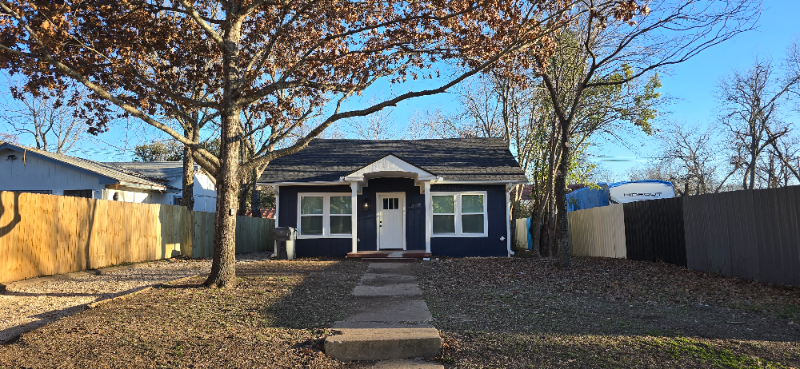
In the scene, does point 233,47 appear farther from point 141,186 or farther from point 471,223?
point 141,186

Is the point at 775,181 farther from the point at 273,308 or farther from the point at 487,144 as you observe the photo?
the point at 273,308

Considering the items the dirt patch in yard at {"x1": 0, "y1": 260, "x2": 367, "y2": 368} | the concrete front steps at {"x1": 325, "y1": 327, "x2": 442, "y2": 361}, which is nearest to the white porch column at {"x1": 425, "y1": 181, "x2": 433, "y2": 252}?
the dirt patch in yard at {"x1": 0, "y1": 260, "x2": 367, "y2": 368}

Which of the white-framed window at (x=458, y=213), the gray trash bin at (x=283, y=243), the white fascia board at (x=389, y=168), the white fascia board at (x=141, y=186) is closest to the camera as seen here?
the white fascia board at (x=389, y=168)

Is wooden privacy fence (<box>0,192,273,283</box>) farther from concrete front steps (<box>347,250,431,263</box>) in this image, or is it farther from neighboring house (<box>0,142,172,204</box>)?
concrete front steps (<box>347,250,431,263</box>)

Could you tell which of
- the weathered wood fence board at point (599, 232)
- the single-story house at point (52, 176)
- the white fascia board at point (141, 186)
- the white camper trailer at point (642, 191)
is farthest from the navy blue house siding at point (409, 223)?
the white fascia board at point (141, 186)

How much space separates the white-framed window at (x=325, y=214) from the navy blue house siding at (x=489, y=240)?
2848mm

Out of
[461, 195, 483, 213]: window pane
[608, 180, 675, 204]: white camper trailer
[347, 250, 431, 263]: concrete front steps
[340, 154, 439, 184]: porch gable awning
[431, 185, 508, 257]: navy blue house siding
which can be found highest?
[340, 154, 439, 184]: porch gable awning

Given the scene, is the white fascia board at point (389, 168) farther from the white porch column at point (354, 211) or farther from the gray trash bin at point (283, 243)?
the gray trash bin at point (283, 243)

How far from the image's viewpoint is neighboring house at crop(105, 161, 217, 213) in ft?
82.9

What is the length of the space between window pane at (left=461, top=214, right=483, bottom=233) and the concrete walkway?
776 cm

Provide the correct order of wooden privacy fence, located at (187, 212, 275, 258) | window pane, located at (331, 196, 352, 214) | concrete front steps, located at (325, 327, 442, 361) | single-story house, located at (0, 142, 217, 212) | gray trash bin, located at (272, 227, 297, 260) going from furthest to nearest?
single-story house, located at (0, 142, 217, 212)
wooden privacy fence, located at (187, 212, 275, 258)
window pane, located at (331, 196, 352, 214)
gray trash bin, located at (272, 227, 297, 260)
concrete front steps, located at (325, 327, 442, 361)

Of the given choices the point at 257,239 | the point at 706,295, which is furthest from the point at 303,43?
the point at 257,239

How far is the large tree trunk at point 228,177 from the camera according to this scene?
335 inches

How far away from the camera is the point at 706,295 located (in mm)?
7992
